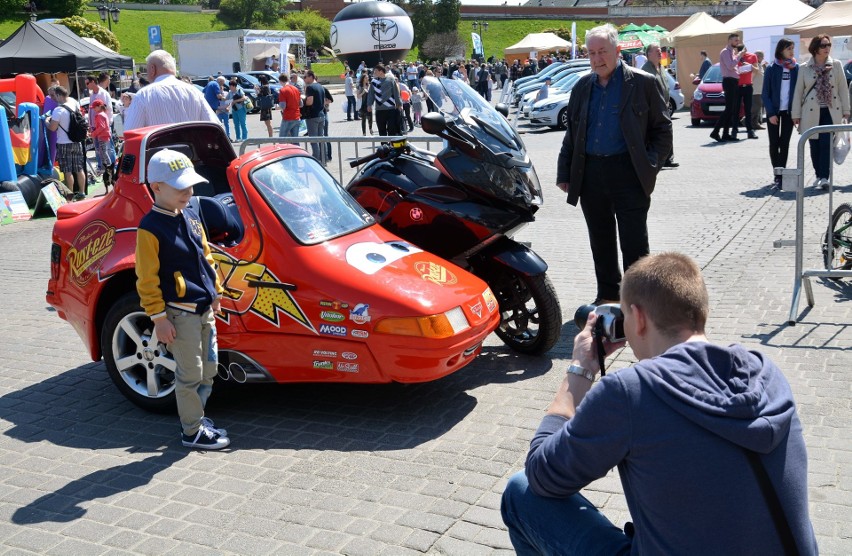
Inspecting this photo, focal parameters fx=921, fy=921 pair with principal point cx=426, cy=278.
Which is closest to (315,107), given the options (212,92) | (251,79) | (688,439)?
(212,92)

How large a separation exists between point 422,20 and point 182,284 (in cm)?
9132

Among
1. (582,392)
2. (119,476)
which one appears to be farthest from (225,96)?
(582,392)

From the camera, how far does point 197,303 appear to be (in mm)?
4875

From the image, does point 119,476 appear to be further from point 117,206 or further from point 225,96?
point 225,96

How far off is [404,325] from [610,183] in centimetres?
236

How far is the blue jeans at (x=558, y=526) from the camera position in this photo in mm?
2605

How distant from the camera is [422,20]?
303 ft

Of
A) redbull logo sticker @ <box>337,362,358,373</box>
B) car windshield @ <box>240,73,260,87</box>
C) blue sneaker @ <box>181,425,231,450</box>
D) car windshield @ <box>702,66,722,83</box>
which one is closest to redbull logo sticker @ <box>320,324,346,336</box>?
redbull logo sticker @ <box>337,362,358,373</box>

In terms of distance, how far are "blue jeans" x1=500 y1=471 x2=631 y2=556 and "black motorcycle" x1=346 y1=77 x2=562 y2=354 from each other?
340cm

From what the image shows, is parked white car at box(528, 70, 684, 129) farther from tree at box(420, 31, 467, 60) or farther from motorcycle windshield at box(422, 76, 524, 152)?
tree at box(420, 31, 467, 60)

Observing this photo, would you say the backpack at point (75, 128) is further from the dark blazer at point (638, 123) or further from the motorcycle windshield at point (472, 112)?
the dark blazer at point (638, 123)

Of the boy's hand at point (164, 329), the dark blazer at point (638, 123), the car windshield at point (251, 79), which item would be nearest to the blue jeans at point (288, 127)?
the dark blazer at point (638, 123)

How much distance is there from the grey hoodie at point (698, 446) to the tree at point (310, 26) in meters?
95.0

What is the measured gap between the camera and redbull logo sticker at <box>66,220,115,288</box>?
5785 mm
